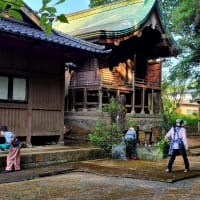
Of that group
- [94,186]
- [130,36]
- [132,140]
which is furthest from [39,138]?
[130,36]

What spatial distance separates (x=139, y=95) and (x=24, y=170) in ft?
49.7

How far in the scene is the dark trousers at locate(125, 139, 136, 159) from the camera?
13.3 metres

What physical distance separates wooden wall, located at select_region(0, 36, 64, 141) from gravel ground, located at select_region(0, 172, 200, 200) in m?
3.73

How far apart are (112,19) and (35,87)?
11138mm

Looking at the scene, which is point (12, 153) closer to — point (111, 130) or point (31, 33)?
point (31, 33)

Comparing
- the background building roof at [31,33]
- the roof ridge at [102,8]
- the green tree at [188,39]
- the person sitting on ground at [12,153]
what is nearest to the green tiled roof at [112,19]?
the roof ridge at [102,8]

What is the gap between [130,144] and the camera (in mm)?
13344

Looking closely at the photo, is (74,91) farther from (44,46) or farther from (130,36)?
(44,46)

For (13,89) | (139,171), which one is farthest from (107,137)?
(13,89)

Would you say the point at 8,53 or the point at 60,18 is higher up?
the point at 8,53

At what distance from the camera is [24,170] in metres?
10.1

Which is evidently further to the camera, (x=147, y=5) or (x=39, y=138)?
(x=147, y=5)

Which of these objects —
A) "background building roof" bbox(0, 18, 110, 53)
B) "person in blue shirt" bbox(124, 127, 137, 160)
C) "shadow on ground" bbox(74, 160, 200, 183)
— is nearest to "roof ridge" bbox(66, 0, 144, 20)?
"background building roof" bbox(0, 18, 110, 53)

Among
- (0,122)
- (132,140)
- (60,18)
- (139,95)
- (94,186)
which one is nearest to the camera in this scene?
(60,18)
